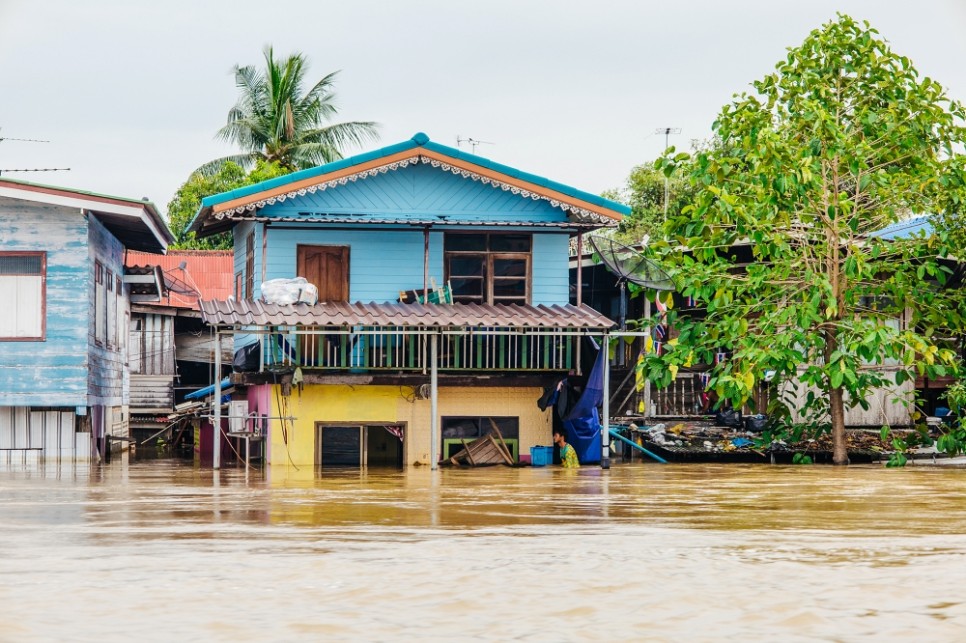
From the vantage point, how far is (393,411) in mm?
21000

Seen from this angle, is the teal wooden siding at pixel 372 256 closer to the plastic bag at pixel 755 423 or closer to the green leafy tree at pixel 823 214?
the green leafy tree at pixel 823 214

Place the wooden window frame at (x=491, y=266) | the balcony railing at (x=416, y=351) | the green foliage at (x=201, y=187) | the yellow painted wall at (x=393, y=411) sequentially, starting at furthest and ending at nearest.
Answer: the green foliage at (x=201, y=187) → the wooden window frame at (x=491, y=266) → the yellow painted wall at (x=393, y=411) → the balcony railing at (x=416, y=351)

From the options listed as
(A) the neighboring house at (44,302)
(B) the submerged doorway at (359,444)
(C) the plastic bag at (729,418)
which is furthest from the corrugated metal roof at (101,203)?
(C) the plastic bag at (729,418)

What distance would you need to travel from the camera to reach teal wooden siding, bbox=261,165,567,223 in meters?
21.3

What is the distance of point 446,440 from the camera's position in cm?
2119

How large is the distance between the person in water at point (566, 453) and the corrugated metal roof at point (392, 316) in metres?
2.03

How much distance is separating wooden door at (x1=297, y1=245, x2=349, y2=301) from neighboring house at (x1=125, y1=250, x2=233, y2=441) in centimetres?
805

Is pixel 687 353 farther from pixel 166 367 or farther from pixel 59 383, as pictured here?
pixel 166 367

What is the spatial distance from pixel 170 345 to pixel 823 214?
58.0ft

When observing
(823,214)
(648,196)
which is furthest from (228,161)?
(823,214)

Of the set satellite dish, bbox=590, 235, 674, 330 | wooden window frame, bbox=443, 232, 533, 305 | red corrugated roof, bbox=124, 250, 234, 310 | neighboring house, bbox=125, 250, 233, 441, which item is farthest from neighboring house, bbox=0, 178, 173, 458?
red corrugated roof, bbox=124, 250, 234, 310

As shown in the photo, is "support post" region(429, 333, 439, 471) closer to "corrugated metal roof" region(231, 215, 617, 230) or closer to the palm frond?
Result: "corrugated metal roof" region(231, 215, 617, 230)

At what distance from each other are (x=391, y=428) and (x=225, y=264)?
1667cm

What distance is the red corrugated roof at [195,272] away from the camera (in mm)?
33312
